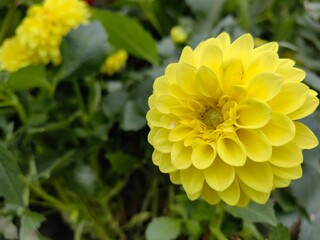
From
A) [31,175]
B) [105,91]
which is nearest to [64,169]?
[31,175]

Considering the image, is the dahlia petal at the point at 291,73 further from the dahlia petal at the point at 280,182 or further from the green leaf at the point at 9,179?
the green leaf at the point at 9,179

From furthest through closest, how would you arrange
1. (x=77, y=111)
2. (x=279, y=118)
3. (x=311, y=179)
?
(x=77, y=111) < (x=311, y=179) < (x=279, y=118)

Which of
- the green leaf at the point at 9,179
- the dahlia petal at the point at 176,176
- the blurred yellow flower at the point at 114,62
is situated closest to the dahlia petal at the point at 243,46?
the dahlia petal at the point at 176,176

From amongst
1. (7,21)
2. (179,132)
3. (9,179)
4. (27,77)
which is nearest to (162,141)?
(179,132)

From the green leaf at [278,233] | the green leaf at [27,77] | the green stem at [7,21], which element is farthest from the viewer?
the green stem at [7,21]

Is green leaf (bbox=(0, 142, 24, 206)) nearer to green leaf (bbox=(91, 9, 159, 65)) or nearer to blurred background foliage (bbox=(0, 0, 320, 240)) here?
blurred background foliage (bbox=(0, 0, 320, 240))

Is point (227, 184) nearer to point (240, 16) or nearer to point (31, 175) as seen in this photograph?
point (31, 175)
